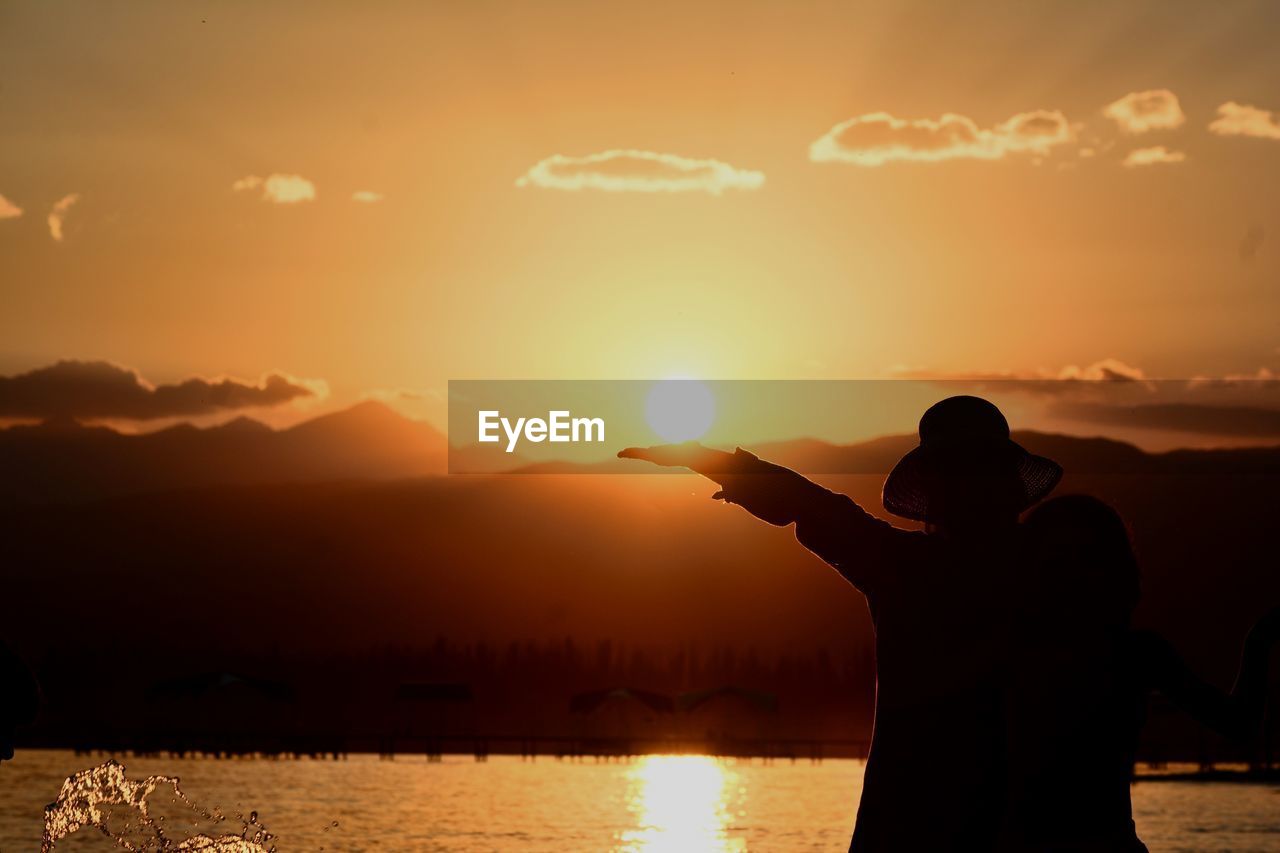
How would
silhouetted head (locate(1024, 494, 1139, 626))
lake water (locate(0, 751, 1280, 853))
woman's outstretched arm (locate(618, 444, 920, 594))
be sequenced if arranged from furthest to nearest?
→ lake water (locate(0, 751, 1280, 853))
silhouetted head (locate(1024, 494, 1139, 626))
woman's outstretched arm (locate(618, 444, 920, 594))

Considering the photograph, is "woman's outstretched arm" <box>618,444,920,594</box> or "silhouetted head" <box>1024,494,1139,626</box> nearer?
"woman's outstretched arm" <box>618,444,920,594</box>

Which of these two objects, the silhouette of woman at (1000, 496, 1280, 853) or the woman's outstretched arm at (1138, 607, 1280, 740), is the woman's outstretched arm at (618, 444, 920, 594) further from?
the woman's outstretched arm at (1138, 607, 1280, 740)

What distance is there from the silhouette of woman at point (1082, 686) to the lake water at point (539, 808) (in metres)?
61.9

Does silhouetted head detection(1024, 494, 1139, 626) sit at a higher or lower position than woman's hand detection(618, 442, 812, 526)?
lower

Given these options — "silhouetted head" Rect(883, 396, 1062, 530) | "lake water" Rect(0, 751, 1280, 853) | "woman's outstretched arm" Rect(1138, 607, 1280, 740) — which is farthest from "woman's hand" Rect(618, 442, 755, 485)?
"lake water" Rect(0, 751, 1280, 853)

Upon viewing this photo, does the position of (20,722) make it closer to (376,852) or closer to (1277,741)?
(376,852)

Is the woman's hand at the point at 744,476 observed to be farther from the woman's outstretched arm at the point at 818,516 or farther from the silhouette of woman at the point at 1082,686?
the silhouette of woman at the point at 1082,686

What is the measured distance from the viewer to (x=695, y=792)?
5354 inches

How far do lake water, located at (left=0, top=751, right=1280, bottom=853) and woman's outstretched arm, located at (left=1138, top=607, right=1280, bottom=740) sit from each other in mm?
61948

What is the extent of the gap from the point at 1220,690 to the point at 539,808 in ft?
340

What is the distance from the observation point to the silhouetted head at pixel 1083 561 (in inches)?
190

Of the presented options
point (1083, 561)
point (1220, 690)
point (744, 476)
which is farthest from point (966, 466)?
point (1220, 690)

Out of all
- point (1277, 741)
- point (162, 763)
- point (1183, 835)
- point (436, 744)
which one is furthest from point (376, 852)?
point (1277, 741)

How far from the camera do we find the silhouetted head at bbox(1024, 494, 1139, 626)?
4816 millimetres
